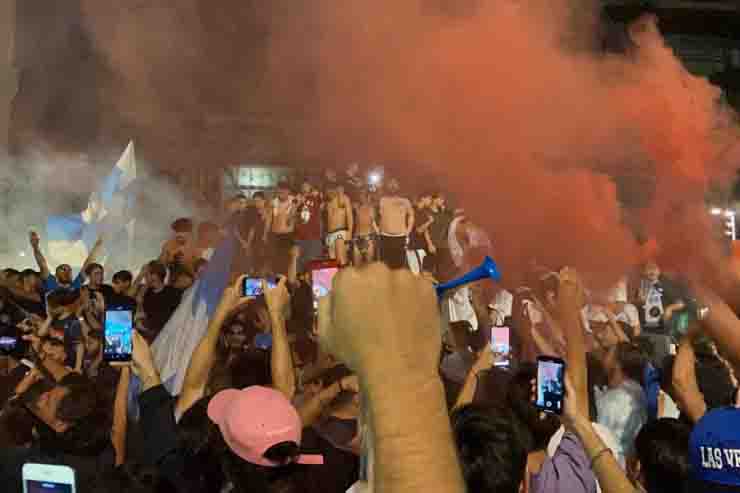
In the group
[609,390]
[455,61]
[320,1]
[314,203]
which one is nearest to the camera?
[609,390]

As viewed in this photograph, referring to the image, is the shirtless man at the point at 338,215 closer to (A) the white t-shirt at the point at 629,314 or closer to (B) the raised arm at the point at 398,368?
(A) the white t-shirt at the point at 629,314

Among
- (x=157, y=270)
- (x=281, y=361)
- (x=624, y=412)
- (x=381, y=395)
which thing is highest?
(x=157, y=270)

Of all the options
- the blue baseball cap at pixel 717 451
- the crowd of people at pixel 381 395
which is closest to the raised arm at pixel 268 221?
the crowd of people at pixel 381 395

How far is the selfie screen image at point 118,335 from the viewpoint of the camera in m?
3.60

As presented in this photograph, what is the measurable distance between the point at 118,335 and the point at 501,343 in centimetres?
238

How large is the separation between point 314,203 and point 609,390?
5.46m

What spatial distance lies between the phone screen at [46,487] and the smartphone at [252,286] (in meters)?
1.33

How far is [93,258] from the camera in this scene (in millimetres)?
8430

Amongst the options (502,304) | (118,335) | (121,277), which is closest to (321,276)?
(118,335)

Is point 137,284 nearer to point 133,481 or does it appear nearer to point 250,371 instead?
point 250,371

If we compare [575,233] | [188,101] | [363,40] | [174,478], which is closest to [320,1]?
[363,40]

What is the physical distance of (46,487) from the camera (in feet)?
8.72

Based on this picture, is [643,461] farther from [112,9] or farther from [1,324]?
[112,9]

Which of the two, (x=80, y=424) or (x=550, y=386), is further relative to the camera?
(x=80, y=424)
